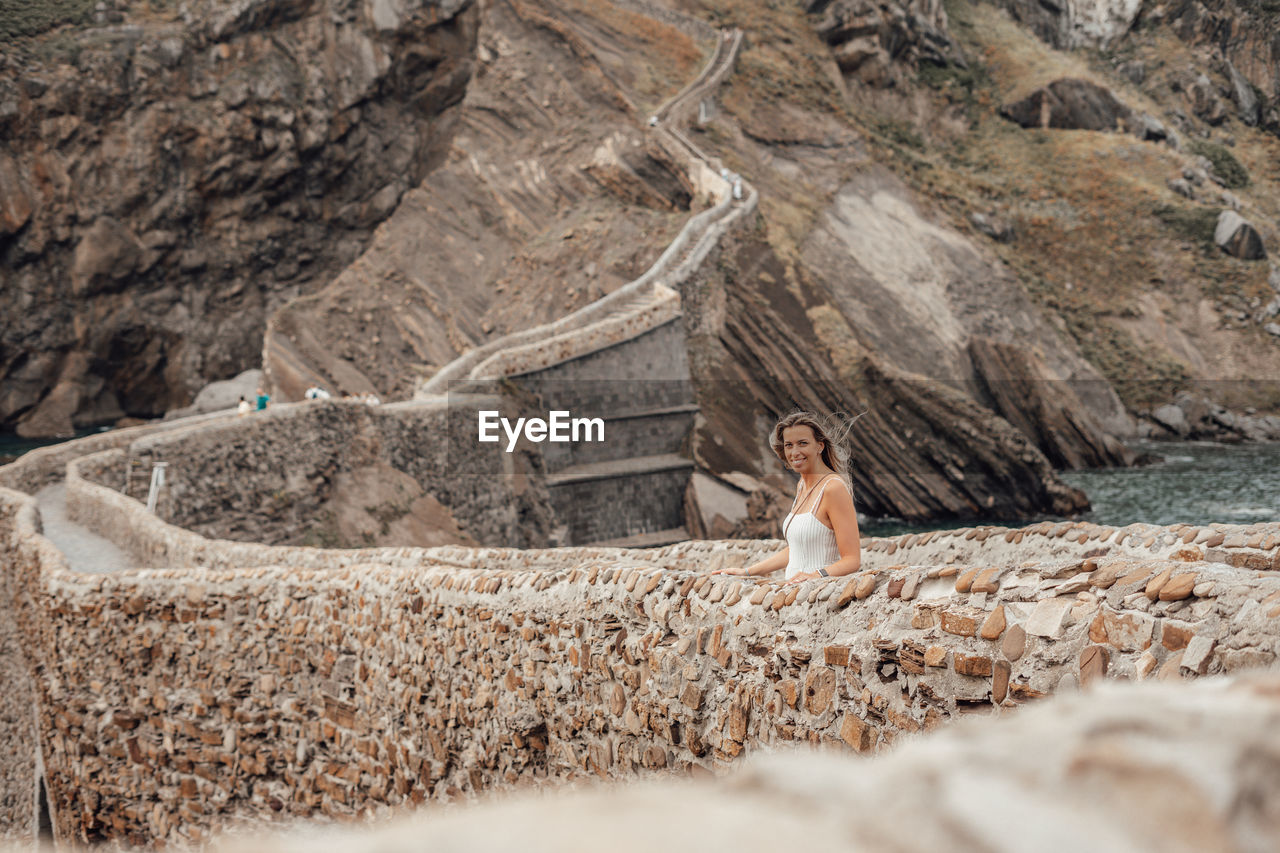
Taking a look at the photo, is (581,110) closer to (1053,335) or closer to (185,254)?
(1053,335)

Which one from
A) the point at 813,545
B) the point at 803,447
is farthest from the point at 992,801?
the point at 803,447

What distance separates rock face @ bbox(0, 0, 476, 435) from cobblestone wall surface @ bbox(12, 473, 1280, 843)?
1627 inches

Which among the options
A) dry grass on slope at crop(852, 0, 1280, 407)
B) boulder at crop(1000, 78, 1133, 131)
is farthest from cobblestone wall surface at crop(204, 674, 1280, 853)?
boulder at crop(1000, 78, 1133, 131)

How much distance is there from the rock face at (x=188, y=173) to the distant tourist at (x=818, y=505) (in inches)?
1761

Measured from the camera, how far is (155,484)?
15.5 meters

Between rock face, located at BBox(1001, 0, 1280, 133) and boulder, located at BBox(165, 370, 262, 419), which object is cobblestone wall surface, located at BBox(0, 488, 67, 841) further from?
rock face, located at BBox(1001, 0, 1280, 133)

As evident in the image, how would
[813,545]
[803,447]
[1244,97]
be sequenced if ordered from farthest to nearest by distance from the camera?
[1244,97] → [803,447] → [813,545]

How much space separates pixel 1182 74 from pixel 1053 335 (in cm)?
2142

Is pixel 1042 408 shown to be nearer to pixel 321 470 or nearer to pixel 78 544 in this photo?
pixel 321 470

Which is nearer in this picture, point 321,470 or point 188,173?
point 321,470

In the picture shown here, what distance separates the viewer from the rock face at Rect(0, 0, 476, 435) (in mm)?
42219

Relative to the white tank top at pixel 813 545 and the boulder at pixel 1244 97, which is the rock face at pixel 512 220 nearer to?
the white tank top at pixel 813 545

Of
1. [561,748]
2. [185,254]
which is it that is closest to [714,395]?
[561,748]

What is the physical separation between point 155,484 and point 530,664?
1287 cm
